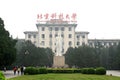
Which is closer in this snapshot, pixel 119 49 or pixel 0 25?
pixel 0 25

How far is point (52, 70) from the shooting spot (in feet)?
116

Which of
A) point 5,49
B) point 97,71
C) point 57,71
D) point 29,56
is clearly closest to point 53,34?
point 29,56

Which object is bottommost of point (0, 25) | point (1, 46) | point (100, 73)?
point (100, 73)

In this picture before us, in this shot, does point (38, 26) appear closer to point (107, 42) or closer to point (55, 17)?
point (55, 17)

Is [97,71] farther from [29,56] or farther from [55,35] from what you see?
[55,35]

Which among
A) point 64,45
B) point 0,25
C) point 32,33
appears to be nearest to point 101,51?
point 64,45

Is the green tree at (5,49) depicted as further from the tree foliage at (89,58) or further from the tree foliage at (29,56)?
the tree foliage at (89,58)

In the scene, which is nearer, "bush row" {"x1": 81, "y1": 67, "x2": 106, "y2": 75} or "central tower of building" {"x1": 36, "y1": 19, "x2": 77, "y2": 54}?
"bush row" {"x1": 81, "y1": 67, "x2": 106, "y2": 75}

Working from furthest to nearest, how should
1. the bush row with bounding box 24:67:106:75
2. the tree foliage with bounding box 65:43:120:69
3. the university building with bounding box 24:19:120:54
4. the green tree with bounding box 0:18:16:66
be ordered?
the university building with bounding box 24:19:120:54, the tree foliage with bounding box 65:43:120:69, the green tree with bounding box 0:18:16:66, the bush row with bounding box 24:67:106:75

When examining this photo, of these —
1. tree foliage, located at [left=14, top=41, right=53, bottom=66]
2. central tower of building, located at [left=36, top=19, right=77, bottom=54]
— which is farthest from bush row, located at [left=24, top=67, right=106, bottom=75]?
central tower of building, located at [left=36, top=19, right=77, bottom=54]

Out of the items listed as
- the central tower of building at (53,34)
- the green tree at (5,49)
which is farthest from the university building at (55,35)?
the green tree at (5,49)

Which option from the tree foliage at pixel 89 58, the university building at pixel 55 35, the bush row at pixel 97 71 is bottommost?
the bush row at pixel 97 71

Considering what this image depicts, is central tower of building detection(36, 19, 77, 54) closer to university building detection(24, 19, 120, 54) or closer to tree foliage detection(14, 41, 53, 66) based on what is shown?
university building detection(24, 19, 120, 54)

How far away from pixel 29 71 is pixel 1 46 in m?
8.01
